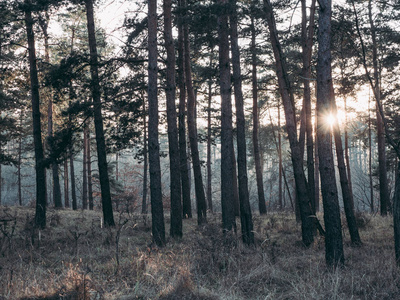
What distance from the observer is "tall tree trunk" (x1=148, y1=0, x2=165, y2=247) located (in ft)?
29.0

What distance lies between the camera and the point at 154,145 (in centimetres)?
881

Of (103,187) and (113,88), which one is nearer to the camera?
(113,88)

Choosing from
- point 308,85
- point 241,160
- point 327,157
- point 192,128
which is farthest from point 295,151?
point 192,128

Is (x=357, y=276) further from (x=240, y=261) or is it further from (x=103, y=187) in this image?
(x=103, y=187)

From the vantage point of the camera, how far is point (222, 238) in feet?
22.3

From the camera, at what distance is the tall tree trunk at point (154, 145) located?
884 cm

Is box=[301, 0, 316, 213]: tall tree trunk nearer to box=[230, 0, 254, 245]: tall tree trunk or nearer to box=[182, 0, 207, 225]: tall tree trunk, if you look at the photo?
box=[230, 0, 254, 245]: tall tree trunk

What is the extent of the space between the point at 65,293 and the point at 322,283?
3.87 m

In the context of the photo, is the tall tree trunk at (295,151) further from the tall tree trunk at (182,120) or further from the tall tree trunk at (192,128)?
the tall tree trunk at (192,128)

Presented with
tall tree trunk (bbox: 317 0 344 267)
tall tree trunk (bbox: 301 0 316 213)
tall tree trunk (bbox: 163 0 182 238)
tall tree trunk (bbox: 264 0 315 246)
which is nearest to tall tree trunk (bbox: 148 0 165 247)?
tall tree trunk (bbox: 163 0 182 238)

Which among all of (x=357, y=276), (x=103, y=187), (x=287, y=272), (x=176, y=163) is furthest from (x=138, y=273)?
(x=103, y=187)

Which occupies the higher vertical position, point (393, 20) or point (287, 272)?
point (393, 20)

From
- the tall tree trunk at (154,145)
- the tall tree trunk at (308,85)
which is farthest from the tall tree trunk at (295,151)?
the tall tree trunk at (154,145)

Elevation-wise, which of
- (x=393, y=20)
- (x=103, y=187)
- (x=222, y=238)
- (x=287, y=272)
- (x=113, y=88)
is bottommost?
(x=287, y=272)
